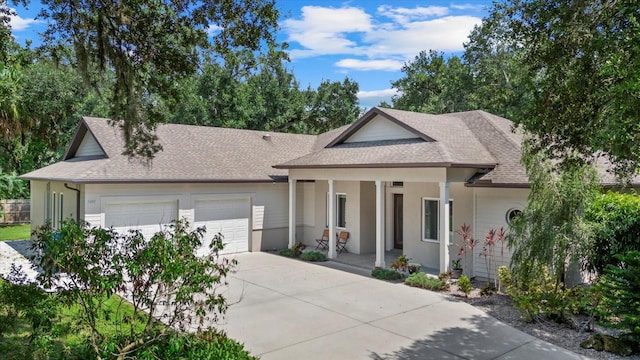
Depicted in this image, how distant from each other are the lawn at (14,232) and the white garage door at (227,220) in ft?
35.7

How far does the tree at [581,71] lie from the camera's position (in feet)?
18.6

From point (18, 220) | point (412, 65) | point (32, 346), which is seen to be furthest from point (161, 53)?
point (412, 65)

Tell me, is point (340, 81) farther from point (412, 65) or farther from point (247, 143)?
point (247, 143)

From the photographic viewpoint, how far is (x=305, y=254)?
16.8 m

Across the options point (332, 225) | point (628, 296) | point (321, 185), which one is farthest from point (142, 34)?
point (321, 185)

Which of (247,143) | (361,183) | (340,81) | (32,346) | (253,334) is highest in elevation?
(340,81)

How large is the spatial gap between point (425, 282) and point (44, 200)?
1654 centimetres

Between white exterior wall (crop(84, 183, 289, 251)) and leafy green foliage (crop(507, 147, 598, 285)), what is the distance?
1107 centimetres

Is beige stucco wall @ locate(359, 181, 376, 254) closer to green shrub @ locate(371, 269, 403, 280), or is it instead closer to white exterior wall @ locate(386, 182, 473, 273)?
white exterior wall @ locate(386, 182, 473, 273)

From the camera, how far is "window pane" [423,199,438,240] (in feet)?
49.5

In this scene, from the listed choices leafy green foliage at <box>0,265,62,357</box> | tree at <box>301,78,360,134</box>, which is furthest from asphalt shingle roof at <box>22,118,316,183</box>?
tree at <box>301,78,360,134</box>

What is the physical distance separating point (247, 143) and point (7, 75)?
10.7 m

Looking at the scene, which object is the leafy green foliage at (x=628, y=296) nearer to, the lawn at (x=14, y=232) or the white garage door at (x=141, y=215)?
the white garage door at (x=141, y=215)

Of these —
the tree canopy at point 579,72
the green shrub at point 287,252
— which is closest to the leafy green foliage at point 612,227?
the tree canopy at point 579,72
